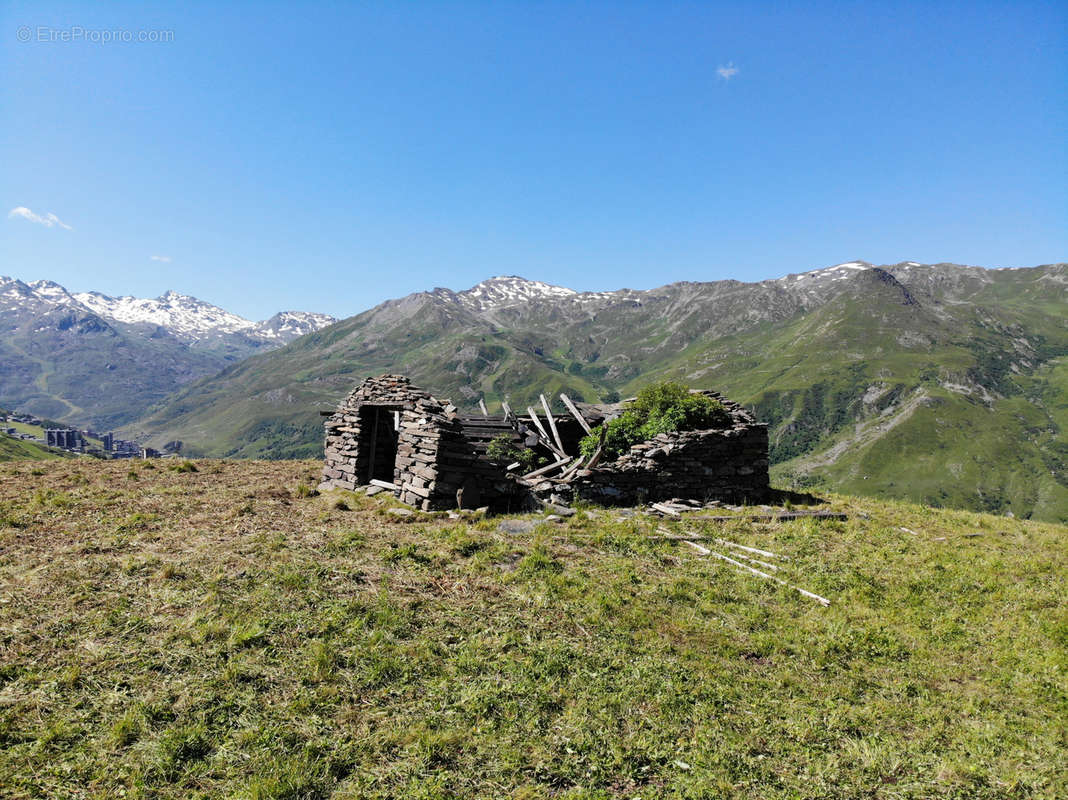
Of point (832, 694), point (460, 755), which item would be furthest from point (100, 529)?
point (832, 694)

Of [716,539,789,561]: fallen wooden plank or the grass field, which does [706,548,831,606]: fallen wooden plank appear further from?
[716,539,789,561]: fallen wooden plank

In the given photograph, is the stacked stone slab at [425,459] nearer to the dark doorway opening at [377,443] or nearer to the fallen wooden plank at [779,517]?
the dark doorway opening at [377,443]

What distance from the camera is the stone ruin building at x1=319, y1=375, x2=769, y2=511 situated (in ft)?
57.9

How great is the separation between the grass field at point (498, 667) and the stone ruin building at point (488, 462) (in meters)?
3.64

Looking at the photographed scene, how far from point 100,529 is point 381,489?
808 centimetres

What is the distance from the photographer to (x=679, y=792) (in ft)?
19.4

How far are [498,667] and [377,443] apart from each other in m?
14.9

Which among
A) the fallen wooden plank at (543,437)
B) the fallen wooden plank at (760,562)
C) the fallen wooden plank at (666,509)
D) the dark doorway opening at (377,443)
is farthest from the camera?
the fallen wooden plank at (543,437)

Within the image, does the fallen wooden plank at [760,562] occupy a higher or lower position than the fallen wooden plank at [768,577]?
higher

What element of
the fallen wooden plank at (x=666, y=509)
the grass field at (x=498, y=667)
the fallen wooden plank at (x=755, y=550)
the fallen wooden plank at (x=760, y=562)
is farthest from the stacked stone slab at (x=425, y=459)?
the fallen wooden plank at (x=760, y=562)

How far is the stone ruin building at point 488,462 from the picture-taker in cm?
1766

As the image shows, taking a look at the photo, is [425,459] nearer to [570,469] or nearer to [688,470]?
[570,469]

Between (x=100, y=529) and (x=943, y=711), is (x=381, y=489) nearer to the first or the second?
(x=100, y=529)

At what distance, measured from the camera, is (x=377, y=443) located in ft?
70.5
